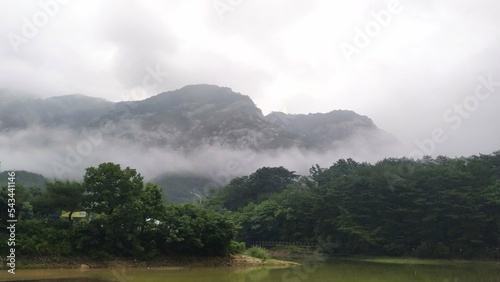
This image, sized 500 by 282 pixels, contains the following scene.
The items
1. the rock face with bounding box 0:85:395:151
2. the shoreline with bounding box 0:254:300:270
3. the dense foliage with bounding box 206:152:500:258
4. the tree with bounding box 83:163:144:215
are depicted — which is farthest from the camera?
the rock face with bounding box 0:85:395:151

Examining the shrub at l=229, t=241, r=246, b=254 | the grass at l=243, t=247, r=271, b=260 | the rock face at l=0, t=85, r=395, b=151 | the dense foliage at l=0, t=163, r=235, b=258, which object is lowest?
the grass at l=243, t=247, r=271, b=260

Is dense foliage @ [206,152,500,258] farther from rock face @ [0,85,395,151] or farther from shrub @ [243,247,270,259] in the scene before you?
rock face @ [0,85,395,151]

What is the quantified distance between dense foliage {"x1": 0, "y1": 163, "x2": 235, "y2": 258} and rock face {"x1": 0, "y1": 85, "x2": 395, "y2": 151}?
344ft

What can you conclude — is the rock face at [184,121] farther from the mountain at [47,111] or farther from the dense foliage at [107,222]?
the dense foliage at [107,222]

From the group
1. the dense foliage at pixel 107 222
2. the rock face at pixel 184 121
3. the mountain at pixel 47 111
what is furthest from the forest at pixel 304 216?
the mountain at pixel 47 111

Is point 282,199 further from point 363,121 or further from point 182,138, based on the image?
point 363,121

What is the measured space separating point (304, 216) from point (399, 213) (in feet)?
37.3

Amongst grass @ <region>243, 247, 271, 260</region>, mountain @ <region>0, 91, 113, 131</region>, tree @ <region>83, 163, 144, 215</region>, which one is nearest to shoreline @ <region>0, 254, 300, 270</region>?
grass @ <region>243, 247, 271, 260</region>

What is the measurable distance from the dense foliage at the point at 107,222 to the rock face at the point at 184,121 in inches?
4133

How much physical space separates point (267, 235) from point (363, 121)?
114737 mm

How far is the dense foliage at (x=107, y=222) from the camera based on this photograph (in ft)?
91.9

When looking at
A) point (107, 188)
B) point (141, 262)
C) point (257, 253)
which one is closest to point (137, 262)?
point (141, 262)

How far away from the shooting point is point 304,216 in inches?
2062

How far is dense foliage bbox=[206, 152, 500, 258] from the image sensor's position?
4156 centimetres
